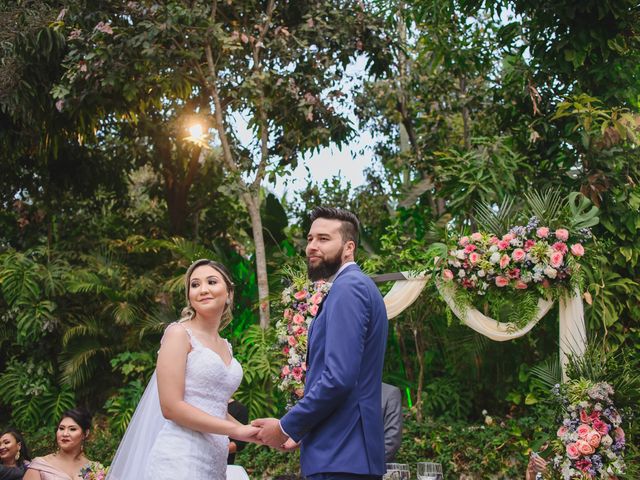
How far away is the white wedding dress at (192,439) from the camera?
2.79m

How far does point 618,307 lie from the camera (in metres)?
7.22

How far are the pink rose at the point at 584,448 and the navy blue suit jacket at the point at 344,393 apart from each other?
9.11 feet

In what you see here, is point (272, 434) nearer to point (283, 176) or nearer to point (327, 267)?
point (327, 267)

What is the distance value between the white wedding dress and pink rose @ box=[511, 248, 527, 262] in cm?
341

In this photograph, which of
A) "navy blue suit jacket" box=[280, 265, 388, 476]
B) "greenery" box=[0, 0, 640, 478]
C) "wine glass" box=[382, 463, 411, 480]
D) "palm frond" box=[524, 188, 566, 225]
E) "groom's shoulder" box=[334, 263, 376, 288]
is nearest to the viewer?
"navy blue suit jacket" box=[280, 265, 388, 476]

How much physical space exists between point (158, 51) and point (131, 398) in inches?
168

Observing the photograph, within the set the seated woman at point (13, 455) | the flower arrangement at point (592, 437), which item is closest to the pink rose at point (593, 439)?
the flower arrangement at point (592, 437)

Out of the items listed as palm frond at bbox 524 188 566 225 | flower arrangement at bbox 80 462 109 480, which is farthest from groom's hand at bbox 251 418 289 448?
palm frond at bbox 524 188 566 225

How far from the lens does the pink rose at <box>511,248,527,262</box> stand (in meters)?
5.92

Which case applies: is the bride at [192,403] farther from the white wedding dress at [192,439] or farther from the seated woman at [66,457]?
the seated woman at [66,457]

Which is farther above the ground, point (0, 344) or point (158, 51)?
point (158, 51)

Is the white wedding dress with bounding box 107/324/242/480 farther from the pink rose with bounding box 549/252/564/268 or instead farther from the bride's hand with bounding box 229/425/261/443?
the pink rose with bounding box 549/252/564/268

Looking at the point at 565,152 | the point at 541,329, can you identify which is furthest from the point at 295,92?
the point at 541,329

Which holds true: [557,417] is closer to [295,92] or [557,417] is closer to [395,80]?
[295,92]
